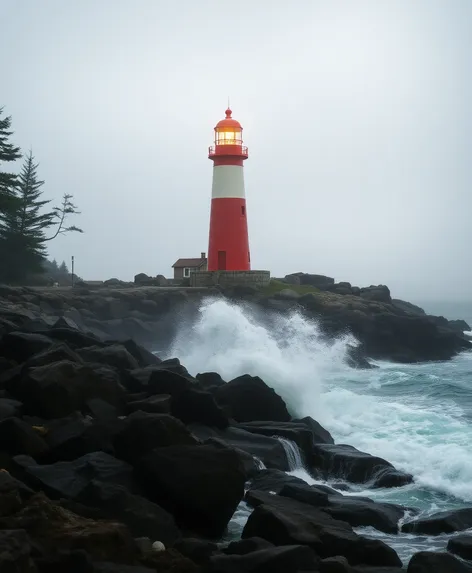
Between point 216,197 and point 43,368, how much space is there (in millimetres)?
22741

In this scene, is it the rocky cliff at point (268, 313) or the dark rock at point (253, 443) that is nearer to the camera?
the dark rock at point (253, 443)

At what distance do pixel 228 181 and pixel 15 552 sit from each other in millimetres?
27221

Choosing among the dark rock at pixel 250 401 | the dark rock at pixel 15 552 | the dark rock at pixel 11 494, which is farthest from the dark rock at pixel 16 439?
the dark rock at pixel 250 401

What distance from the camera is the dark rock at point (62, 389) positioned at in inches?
355

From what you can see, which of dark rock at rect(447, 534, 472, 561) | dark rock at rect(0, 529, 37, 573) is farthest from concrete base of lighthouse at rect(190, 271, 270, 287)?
dark rock at rect(0, 529, 37, 573)

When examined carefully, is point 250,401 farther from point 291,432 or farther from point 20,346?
point 20,346

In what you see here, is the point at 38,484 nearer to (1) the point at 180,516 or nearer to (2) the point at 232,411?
(1) the point at 180,516

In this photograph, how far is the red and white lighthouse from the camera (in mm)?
31500

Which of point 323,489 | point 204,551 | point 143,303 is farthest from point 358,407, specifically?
point 143,303

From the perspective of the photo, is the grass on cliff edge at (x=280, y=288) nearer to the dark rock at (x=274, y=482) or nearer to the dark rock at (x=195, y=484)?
the dark rock at (x=274, y=482)

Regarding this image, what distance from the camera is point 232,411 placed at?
1191cm

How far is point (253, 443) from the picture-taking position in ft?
33.3

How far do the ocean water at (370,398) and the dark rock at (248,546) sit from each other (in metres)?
1.13

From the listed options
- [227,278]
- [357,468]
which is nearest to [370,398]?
[357,468]
